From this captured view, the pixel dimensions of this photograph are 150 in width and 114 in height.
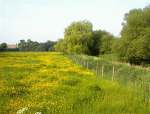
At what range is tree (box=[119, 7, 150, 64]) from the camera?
169 feet

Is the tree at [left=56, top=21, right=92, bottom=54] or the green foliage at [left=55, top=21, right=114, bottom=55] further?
the tree at [left=56, top=21, right=92, bottom=54]

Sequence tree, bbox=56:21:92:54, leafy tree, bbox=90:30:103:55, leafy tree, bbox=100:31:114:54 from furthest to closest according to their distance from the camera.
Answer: leafy tree, bbox=90:30:103:55
tree, bbox=56:21:92:54
leafy tree, bbox=100:31:114:54

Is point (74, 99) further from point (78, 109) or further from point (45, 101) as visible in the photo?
point (78, 109)

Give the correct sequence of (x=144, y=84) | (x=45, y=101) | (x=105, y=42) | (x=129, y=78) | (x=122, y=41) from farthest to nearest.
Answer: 1. (x=105, y=42)
2. (x=122, y=41)
3. (x=129, y=78)
4. (x=144, y=84)
5. (x=45, y=101)

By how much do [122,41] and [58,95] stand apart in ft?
136

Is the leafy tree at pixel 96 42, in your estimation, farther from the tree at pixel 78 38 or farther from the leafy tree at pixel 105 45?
the leafy tree at pixel 105 45

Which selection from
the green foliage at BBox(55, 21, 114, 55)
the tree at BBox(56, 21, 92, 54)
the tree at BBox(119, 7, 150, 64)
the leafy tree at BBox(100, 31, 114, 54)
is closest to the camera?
the tree at BBox(119, 7, 150, 64)

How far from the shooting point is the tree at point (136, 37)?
169 ft

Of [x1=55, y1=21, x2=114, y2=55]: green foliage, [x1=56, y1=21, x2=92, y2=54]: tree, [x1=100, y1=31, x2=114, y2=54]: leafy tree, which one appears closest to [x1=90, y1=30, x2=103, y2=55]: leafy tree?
[x1=55, y1=21, x2=114, y2=55]: green foliage

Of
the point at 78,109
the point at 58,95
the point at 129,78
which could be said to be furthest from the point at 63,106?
the point at 129,78

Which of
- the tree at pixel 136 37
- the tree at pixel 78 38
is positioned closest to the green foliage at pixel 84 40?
the tree at pixel 78 38

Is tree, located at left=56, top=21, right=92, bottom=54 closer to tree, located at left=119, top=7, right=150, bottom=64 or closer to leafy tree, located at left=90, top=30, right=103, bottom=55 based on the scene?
leafy tree, located at left=90, top=30, right=103, bottom=55

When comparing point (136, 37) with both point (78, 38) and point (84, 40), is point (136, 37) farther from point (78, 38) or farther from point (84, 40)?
point (78, 38)

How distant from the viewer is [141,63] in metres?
53.4
